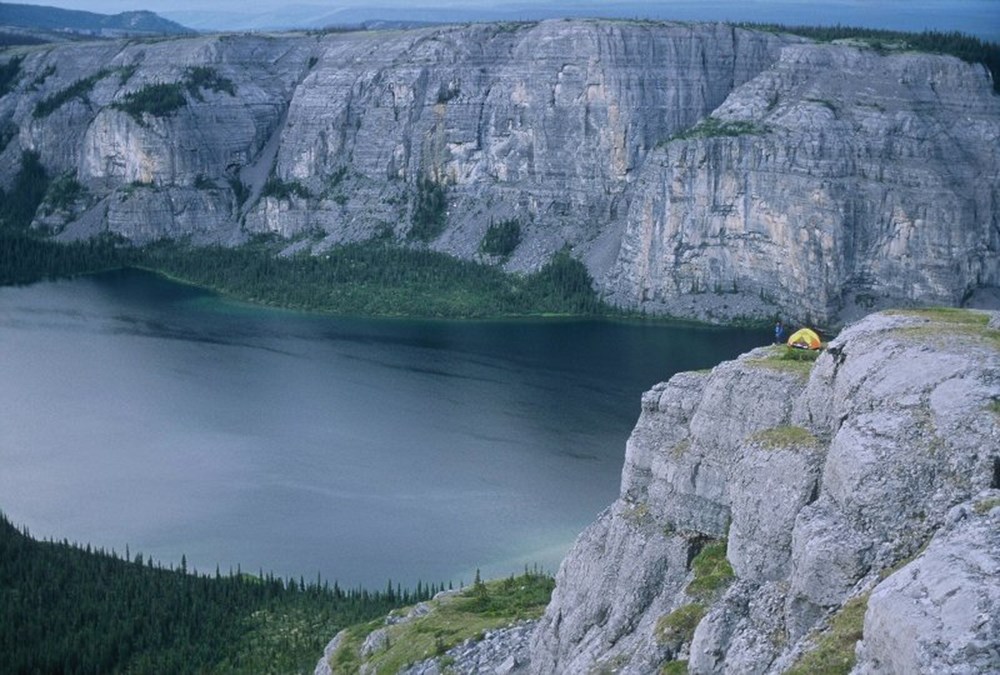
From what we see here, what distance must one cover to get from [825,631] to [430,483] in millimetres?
→ 48569

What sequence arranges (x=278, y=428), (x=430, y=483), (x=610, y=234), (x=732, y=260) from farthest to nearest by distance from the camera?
(x=610, y=234) < (x=732, y=260) < (x=278, y=428) < (x=430, y=483)

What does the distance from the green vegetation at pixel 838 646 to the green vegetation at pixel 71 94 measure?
505 ft

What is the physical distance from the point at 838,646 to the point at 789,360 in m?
10.9

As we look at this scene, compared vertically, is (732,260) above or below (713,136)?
below

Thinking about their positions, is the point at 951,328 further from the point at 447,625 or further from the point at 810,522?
the point at 447,625

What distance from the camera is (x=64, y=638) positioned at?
52.6m

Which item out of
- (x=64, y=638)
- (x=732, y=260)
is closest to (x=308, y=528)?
(x=64, y=638)

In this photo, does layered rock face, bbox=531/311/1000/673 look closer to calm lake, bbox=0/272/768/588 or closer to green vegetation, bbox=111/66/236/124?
calm lake, bbox=0/272/768/588

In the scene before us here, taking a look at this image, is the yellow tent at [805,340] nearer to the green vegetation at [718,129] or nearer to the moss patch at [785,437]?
the moss patch at [785,437]

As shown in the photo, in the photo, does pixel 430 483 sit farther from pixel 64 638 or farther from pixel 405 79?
pixel 405 79

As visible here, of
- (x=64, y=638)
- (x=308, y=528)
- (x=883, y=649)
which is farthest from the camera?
(x=308, y=528)

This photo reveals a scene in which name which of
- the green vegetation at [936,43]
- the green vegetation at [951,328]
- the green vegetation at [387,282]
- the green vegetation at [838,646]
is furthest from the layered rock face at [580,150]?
the green vegetation at [838,646]

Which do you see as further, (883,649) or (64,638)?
(64,638)

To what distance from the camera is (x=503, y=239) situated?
133 meters
